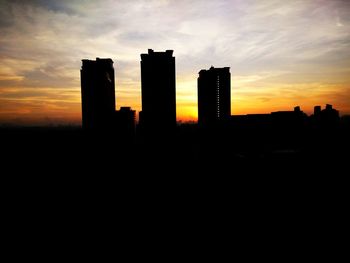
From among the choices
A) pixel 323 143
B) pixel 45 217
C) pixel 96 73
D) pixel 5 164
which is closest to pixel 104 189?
pixel 45 217

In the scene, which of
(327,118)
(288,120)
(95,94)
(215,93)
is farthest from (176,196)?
(327,118)

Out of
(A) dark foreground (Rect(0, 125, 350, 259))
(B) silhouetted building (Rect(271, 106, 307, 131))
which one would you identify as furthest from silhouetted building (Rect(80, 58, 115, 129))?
(B) silhouetted building (Rect(271, 106, 307, 131))

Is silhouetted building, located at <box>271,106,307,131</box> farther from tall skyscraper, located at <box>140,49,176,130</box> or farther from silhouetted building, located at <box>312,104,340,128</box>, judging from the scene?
tall skyscraper, located at <box>140,49,176,130</box>

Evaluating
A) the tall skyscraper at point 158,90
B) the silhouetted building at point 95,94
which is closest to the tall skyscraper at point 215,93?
the tall skyscraper at point 158,90

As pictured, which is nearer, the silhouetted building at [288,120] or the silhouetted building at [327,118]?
the silhouetted building at [288,120]

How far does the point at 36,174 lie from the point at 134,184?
37932mm

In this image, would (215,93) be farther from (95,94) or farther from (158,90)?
(95,94)

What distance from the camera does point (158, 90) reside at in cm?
13362

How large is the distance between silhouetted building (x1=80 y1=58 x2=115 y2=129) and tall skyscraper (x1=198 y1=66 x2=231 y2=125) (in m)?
61.2

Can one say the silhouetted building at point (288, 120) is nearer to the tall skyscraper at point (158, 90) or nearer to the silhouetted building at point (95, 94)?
the tall skyscraper at point (158, 90)

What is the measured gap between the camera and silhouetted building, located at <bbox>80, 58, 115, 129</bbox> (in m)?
140

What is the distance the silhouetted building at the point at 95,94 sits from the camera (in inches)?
5517

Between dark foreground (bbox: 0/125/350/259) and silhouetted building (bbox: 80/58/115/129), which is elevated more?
silhouetted building (bbox: 80/58/115/129)

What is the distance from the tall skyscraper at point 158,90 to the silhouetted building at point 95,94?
25.0m
